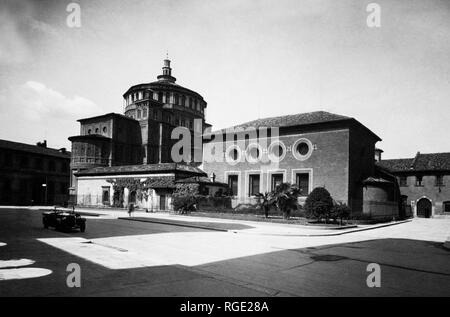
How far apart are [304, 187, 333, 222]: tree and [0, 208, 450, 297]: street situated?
9115mm

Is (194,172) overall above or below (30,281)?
above

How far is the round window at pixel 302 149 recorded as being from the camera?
1237 inches

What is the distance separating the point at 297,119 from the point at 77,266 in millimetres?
29526

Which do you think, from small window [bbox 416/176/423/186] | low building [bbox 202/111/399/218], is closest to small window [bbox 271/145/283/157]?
low building [bbox 202/111/399/218]

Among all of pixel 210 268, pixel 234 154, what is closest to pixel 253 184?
pixel 234 154

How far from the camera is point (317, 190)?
75.3 ft

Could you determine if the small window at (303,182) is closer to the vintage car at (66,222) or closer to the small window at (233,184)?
the small window at (233,184)

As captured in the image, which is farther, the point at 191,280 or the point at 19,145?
the point at 19,145

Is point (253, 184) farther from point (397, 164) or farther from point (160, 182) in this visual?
point (397, 164)

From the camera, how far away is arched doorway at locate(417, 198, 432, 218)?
43.6 m

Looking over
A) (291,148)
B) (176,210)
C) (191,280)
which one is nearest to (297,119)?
(291,148)

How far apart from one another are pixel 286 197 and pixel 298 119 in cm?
1282

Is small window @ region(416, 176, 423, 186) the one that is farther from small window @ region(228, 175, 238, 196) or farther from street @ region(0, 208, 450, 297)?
street @ region(0, 208, 450, 297)

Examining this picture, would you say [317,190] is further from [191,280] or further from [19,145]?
[19,145]
